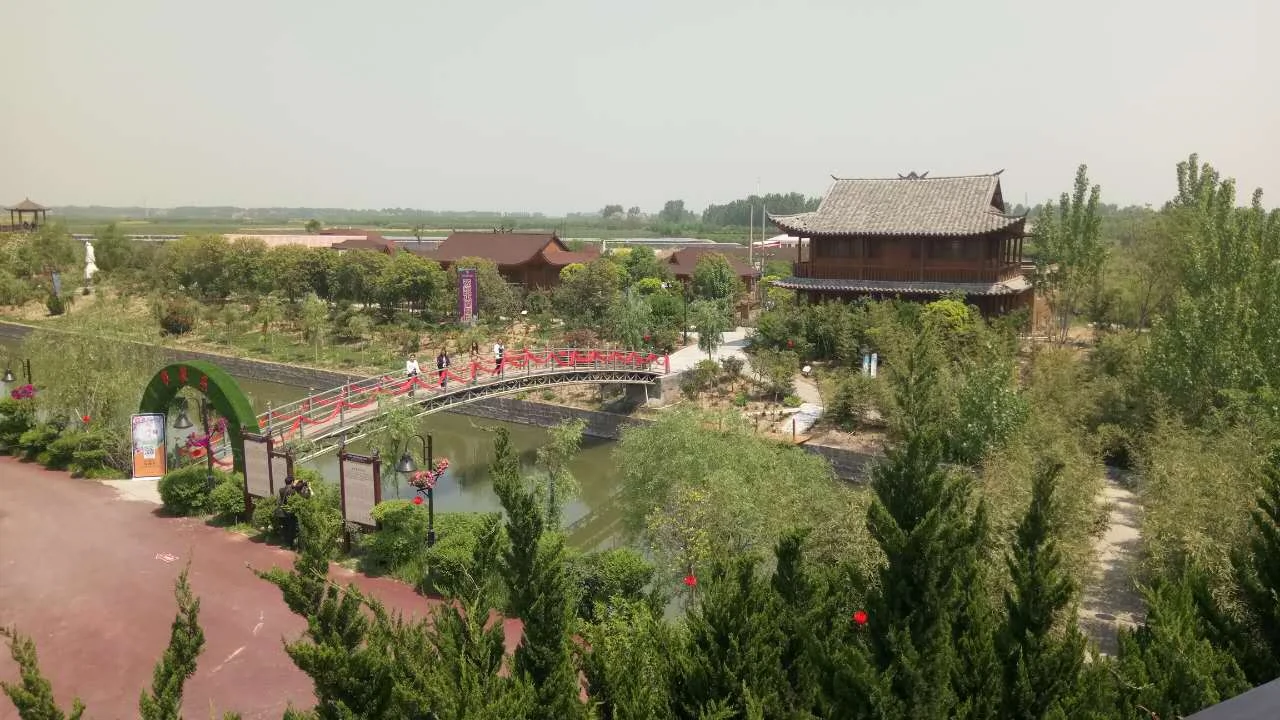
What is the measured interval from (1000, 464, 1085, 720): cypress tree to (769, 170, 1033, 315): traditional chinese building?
740 inches

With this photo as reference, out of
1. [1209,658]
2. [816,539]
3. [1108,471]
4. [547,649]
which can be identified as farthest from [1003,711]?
[1108,471]

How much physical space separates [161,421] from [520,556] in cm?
1081

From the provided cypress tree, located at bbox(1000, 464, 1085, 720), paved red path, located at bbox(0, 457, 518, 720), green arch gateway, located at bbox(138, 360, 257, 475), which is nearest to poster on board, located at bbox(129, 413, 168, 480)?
green arch gateway, located at bbox(138, 360, 257, 475)

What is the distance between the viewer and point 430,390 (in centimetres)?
1798

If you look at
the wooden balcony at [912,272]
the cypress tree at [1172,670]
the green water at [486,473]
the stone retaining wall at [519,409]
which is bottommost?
the green water at [486,473]

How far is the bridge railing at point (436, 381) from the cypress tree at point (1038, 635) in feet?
33.6

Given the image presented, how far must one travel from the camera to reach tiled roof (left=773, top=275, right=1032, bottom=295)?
25.3m

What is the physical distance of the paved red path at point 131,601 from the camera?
885cm

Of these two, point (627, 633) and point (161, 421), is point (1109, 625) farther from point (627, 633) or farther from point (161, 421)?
point (161, 421)

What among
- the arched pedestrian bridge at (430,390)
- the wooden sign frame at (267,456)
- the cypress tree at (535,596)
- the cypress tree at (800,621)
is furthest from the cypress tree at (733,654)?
the arched pedestrian bridge at (430,390)

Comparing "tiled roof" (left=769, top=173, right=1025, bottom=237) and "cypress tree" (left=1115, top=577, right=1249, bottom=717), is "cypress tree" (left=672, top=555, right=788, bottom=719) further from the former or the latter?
"tiled roof" (left=769, top=173, right=1025, bottom=237)

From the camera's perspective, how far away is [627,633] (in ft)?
26.4

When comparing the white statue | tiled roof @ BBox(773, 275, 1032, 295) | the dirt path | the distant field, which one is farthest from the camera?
the distant field

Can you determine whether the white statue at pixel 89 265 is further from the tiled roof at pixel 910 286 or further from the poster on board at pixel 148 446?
the tiled roof at pixel 910 286
